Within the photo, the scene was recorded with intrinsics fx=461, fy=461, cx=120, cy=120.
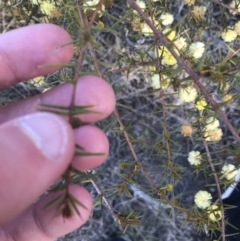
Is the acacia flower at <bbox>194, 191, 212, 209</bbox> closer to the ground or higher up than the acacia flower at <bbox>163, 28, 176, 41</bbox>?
closer to the ground

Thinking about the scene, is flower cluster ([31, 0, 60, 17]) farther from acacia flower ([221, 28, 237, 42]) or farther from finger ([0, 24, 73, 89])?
acacia flower ([221, 28, 237, 42])

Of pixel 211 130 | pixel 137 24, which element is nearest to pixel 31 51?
pixel 137 24

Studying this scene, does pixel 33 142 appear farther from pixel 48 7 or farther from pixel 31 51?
pixel 48 7

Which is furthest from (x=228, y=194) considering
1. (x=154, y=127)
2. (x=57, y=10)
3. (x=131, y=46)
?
(x=57, y=10)

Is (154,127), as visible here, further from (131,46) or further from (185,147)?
(131,46)

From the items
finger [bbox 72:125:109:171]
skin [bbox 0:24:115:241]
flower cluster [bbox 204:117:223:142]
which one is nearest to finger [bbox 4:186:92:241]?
skin [bbox 0:24:115:241]

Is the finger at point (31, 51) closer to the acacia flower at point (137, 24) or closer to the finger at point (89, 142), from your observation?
the finger at point (89, 142)
